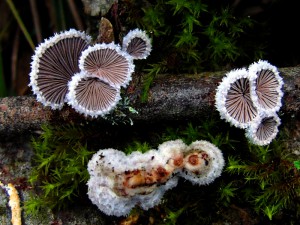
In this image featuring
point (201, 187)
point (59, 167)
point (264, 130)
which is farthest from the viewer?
point (59, 167)

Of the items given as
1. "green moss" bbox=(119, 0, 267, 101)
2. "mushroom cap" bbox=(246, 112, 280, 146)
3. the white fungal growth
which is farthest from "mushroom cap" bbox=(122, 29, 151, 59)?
the white fungal growth

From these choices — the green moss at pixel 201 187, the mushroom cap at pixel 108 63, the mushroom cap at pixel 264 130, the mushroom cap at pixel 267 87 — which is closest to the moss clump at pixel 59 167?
the green moss at pixel 201 187

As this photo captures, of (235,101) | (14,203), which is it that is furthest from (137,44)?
(14,203)

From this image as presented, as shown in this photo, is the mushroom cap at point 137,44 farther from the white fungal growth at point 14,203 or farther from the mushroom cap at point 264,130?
the white fungal growth at point 14,203

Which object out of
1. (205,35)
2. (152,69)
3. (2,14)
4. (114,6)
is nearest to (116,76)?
(152,69)

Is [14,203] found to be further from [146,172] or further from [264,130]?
[264,130]
